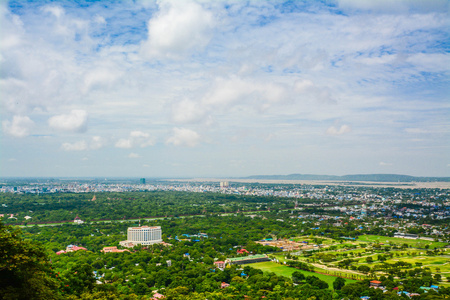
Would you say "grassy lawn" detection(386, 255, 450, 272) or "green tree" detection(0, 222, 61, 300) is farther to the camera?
"grassy lawn" detection(386, 255, 450, 272)

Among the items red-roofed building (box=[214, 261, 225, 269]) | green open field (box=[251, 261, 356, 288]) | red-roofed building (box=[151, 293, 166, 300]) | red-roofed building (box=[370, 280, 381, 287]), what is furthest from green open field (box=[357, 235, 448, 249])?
red-roofed building (box=[151, 293, 166, 300])

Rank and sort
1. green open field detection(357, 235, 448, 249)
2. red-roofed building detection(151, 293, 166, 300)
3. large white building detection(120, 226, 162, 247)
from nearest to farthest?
red-roofed building detection(151, 293, 166, 300) < green open field detection(357, 235, 448, 249) < large white building detection(120, 226, 162, 247)

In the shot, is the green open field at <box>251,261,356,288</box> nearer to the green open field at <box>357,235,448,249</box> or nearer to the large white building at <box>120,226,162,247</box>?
the large white building at <box>120,226,162,247</box>

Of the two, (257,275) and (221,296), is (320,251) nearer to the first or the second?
(257,275)

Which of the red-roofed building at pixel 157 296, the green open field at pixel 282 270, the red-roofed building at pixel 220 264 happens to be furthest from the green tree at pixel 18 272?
the red-roofed building at pixel 220 264

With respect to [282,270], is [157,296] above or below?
above

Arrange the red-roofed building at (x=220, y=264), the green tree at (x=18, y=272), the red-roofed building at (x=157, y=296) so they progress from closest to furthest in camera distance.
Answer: the green tree at (x=18, y=272) → the red-roofed building at (x=157, y=296) → the red-roofed building at (x=220, y=264)

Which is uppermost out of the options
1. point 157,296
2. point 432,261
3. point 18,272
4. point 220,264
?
point 18,272

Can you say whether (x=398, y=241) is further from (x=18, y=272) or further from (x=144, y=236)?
(x=18, y=272)

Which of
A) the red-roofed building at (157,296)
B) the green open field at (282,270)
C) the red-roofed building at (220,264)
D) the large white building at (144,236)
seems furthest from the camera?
the large white building at (144,236)

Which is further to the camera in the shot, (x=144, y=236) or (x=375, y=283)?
(x=144, y=236)

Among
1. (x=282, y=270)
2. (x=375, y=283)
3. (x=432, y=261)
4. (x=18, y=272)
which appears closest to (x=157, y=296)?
(x=282, y=270)

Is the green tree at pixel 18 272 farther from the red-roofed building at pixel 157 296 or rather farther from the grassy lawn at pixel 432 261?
the grassy lawn at pixel 432 261
